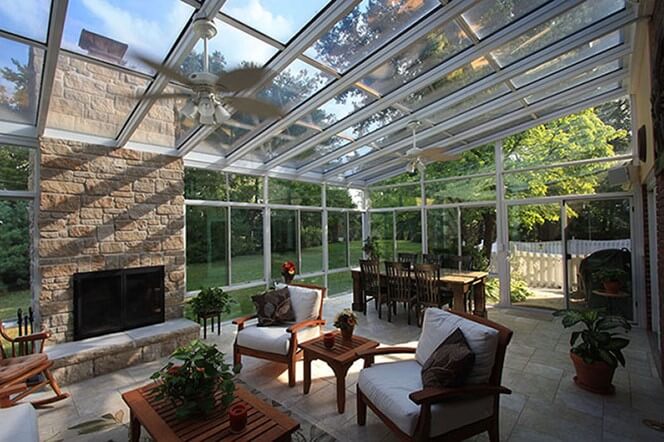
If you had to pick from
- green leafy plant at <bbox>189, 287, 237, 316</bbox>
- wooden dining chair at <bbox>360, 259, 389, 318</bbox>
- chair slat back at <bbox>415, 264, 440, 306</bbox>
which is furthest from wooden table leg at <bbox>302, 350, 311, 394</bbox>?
wooden dining chair at <bbox>360, 259, 389, 318</bbox>

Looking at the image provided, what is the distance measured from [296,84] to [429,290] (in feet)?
12.4

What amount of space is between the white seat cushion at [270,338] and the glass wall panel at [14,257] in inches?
113

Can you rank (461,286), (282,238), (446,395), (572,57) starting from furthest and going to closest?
1. (282,238)
2. (461,286)
3. (572,57)
4. (446,395)

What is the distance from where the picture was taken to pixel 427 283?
5.47 metres

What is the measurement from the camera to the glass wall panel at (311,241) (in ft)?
24.6

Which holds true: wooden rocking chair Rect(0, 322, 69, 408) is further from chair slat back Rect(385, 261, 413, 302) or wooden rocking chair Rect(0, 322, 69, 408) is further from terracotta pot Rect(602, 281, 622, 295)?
terracotta pot Rect(602, 281, 622, 295)

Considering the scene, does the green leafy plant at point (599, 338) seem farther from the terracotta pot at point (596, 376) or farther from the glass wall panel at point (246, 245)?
the glass wall panel at point (246, 245)

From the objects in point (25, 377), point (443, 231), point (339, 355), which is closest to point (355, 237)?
point (443, 231)

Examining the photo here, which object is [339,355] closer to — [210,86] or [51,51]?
[210,86]

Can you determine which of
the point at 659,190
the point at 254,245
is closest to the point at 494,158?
the point at 659,190

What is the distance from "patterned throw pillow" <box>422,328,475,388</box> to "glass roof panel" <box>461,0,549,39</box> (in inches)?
121

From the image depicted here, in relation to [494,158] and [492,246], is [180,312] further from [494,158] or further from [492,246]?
[494,158]

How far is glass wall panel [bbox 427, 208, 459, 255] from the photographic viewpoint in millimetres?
7344

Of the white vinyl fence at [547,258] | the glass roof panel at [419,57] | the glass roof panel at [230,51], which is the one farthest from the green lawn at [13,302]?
the white vinyl fence at [547,258]
